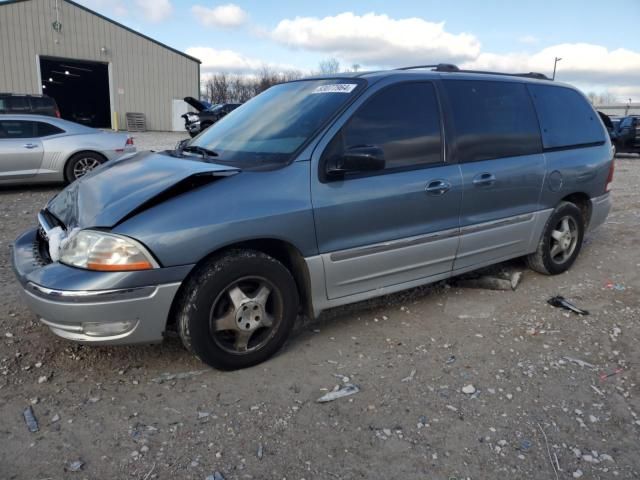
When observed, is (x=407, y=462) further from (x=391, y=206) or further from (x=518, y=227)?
(x=518, y=227)

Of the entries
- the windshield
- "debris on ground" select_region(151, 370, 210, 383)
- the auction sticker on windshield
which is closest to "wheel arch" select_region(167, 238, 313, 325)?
"debris on ground" select_region(151, 370, 210, 383)

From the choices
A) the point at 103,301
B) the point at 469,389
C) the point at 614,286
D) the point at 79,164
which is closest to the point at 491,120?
the point at 614,286

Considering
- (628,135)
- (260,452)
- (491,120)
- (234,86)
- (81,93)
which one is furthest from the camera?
(234,86)

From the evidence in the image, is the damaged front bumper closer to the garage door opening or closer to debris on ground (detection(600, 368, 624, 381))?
debris on ground (detection(600, 368, 624, 381))

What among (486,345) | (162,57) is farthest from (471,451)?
(162,57)

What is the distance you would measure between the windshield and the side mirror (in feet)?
0.83

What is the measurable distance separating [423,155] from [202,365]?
2.09 m

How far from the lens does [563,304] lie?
4.30 m

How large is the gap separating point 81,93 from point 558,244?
38.7m

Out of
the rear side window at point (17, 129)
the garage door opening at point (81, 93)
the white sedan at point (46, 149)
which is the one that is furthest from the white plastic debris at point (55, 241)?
the garage door opening at point (81, 93)

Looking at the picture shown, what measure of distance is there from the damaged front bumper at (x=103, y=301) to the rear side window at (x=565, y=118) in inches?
138

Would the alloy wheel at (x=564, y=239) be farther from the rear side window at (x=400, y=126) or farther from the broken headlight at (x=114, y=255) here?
the broken headlight at (x=114, y=255)

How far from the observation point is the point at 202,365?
127 inches

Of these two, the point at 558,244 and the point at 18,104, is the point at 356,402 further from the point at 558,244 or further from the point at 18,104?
the point at 18,104
